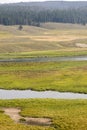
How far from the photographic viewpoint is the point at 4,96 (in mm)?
55938

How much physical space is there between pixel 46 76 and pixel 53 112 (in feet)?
88.6

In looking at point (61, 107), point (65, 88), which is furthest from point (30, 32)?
point (61, 107)

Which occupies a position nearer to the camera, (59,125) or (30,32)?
(59,125)

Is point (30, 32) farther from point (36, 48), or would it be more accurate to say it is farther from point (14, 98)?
point (14, 98)

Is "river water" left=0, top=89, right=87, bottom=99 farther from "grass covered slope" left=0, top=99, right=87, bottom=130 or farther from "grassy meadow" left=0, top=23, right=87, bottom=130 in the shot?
"grass covered slope" left=0, top=99, right=87, bottom=130

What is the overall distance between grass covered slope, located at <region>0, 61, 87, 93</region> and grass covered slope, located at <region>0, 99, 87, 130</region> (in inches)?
403

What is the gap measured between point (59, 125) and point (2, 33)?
134m

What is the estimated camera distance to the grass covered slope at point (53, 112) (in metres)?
40.0

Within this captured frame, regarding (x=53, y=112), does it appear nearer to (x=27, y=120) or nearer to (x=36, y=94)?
(x=27, y=120)

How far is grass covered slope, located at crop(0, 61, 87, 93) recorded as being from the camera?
62631 mm

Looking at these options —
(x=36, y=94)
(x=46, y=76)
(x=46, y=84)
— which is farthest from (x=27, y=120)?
(x=46, y=76)

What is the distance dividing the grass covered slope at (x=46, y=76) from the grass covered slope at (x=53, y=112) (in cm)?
1023

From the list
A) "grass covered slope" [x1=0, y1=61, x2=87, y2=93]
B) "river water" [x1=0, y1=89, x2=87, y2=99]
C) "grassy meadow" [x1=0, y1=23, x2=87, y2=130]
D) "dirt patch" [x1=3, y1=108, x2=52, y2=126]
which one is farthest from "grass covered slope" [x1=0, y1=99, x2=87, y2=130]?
"grass covered slope" [x1=0, y1=61, x2=87, y2=93]

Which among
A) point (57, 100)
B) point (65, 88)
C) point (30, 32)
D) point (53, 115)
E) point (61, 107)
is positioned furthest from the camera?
point (30, 32)
